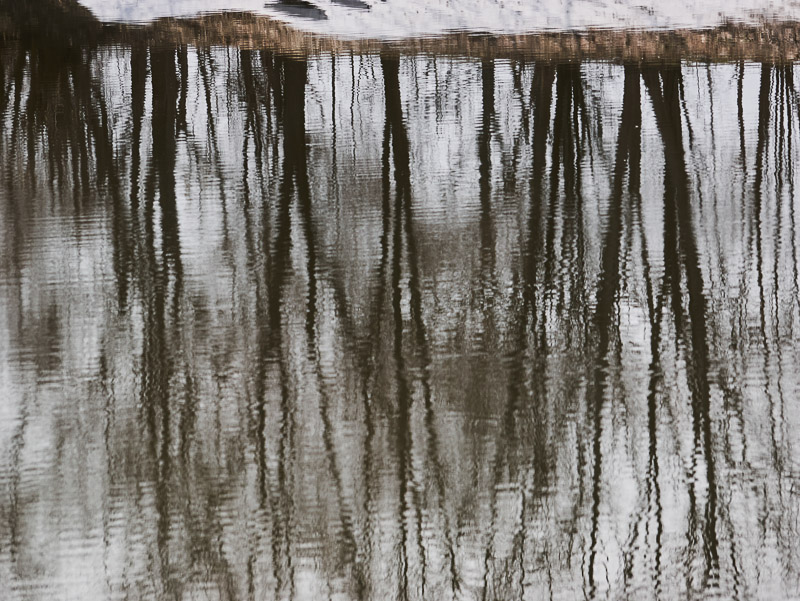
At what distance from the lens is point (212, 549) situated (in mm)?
2559

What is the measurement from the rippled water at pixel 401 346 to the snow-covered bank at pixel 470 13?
1543 millimetres

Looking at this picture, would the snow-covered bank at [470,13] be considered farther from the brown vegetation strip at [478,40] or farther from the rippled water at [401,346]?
the rippled water at [401,346]

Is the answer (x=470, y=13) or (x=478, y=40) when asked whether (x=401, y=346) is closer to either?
(x=478, y=40)

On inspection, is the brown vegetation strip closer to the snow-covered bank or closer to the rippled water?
the snow-covered bank

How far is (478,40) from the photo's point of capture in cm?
662

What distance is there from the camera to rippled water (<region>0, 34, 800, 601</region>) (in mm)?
2582

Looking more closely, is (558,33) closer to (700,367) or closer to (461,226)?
(461,226)

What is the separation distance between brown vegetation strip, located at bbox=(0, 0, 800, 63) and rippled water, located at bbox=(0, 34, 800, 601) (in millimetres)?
806

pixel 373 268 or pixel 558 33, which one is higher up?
pixel 558 33

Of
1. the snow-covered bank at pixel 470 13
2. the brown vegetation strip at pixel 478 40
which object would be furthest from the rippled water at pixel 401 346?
the snow-covered bank at pixel 470 13

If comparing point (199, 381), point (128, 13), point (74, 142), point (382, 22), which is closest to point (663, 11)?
point (382, 22)

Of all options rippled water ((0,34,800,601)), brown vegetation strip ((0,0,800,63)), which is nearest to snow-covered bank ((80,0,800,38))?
brown vegetation strip ((0,0,800,63))

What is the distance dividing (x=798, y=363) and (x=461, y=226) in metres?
1.40

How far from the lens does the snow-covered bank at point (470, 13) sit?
22.9 feet
